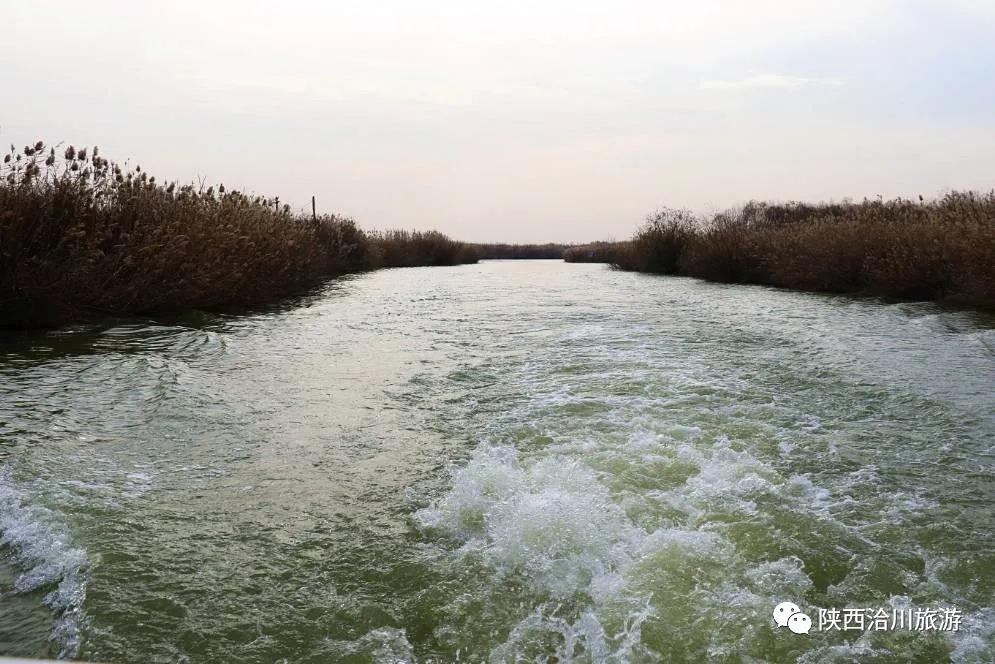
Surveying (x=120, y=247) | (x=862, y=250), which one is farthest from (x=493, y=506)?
(x=862, y=250)

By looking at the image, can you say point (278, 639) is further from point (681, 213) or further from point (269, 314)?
point (681, 213)

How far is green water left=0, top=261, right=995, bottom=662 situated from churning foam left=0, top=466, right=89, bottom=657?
0.01 metres

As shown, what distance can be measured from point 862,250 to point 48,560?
15.4 metres

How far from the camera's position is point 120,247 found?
844 centimetres

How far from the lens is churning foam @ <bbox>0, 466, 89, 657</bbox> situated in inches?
85.9

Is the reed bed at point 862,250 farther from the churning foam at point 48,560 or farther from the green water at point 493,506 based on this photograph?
the churning foam at point 48,560

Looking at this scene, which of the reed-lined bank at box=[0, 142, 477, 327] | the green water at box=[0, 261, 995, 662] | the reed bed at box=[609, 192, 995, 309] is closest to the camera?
the green water at box=[0, 261, 995, 662]

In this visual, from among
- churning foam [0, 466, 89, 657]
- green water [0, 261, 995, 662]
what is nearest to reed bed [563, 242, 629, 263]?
green water [0, 261, 995, 662]

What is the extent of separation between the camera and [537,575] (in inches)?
99.4

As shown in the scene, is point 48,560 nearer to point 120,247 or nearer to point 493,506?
point 493,506

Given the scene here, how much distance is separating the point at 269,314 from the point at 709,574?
31.9ft

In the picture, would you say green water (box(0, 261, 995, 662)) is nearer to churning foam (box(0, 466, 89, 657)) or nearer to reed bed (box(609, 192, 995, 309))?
churning foam (box(0, 466, 89, 657))

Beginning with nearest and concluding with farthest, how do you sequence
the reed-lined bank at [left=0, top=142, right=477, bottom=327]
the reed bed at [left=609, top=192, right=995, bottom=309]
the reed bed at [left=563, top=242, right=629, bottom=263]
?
the reed-lined bank at [left=0, top=142, right=477, bottom=327], the reed bed at [left=609, top=192, right=995, bottom=309], the reed bed at [left=563, top=242, right=629, bottom=263]

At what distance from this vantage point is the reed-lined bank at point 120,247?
7406mm
